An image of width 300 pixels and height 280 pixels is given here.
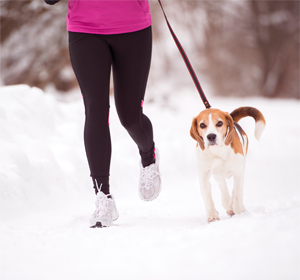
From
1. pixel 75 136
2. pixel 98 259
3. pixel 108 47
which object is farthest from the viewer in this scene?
pixel 75 136

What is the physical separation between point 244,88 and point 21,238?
59.2 feet

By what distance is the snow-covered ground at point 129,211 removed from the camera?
196 centimetres

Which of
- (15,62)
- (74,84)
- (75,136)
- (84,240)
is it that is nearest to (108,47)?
(84,240)

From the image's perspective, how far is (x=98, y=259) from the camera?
2.13 meters

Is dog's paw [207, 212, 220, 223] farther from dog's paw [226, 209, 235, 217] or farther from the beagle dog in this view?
dog's paw [226, 209, 235, 217]

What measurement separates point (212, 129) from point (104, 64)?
81cm

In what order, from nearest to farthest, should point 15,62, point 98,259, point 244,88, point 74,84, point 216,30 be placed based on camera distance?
point 98,259 < point 15,62 < point 74,84 < point 216,30 < point 244,88

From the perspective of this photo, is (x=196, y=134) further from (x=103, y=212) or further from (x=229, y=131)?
(x=103, y=212)

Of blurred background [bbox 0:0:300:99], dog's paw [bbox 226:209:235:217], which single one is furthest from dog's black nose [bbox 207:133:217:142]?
blurred background [bbox 0:0:300:99]

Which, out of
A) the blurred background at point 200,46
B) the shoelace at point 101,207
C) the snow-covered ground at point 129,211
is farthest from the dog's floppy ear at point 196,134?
the blurred background at point 200,46

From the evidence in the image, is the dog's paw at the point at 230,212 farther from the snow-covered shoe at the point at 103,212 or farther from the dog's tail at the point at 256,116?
the snow-covered shoe at the point at 103,212

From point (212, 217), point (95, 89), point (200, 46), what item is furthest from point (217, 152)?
point (200, 46)

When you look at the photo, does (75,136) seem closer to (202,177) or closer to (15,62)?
(202,177)

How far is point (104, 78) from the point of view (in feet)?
9.36
